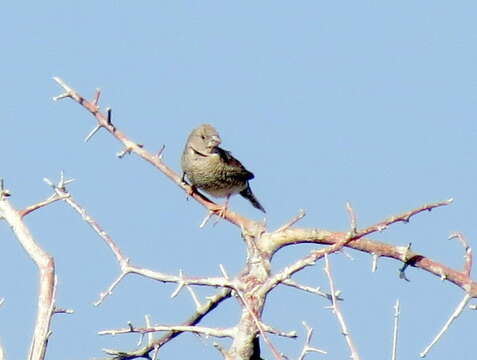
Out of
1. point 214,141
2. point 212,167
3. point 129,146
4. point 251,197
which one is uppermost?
point 214,141

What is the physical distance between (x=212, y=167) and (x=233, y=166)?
1.95ft

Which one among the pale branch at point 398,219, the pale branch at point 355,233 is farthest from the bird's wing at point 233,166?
the pale branch at point 398,219

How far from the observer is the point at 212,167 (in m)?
13.3

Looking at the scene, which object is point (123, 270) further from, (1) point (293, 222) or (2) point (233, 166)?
(2) point (233, 166)

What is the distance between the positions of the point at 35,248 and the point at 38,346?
539 mm

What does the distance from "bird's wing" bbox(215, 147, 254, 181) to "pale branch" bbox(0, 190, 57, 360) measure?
26.5 feet

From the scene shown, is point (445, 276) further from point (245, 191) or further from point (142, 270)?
point (245, 191)

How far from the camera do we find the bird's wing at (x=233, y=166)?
13808 millimetres

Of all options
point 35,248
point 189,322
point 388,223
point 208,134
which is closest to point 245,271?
point 189,322

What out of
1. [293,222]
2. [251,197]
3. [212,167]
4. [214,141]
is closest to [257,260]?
[293,222]

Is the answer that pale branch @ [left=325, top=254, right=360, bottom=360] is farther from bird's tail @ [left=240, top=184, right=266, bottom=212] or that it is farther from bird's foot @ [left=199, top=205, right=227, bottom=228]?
bird's tail @ [left=240, top=184, right=266, bottom=212]

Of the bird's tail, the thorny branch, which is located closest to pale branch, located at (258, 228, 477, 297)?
the thorny branch

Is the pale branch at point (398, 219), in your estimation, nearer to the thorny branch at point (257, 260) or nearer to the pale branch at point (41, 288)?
the thorny branch at point (257, 260)

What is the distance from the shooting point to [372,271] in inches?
270
